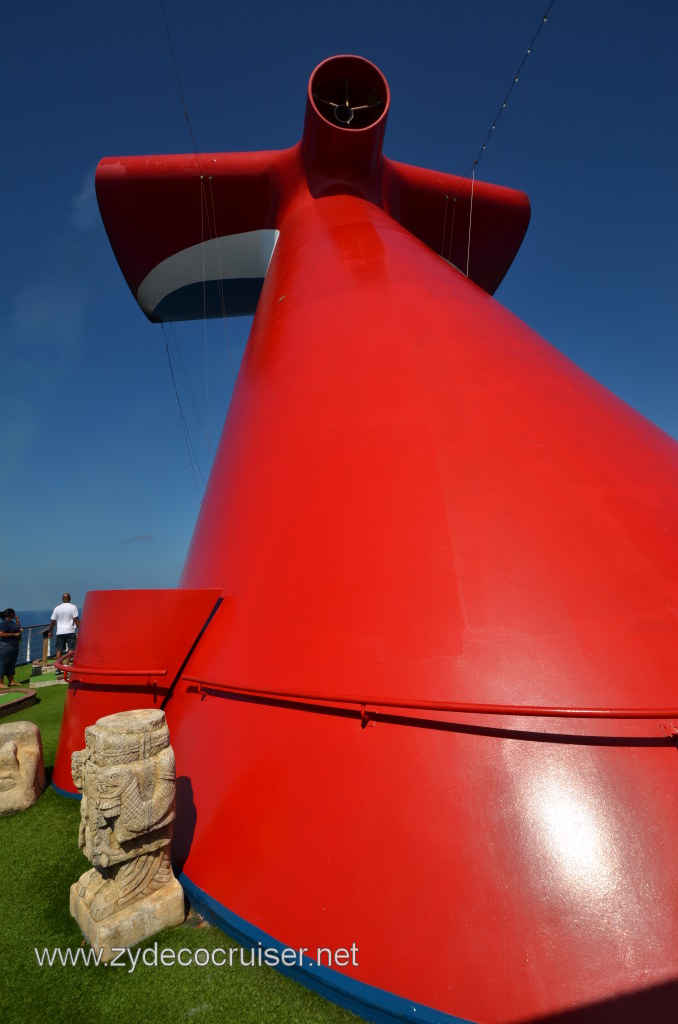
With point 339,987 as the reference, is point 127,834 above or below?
above

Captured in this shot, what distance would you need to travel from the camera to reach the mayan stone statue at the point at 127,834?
2.08 m

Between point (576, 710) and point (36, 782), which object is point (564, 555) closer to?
point (576, 710)

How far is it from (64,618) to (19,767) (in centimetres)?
482

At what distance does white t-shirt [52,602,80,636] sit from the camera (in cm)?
782

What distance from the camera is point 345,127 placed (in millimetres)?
5625

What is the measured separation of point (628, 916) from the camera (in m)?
1.56

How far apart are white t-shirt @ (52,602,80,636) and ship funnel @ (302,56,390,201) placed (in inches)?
287

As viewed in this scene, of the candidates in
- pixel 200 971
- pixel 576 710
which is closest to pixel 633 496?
pixel 576 710

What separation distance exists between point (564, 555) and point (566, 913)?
134 centimetres

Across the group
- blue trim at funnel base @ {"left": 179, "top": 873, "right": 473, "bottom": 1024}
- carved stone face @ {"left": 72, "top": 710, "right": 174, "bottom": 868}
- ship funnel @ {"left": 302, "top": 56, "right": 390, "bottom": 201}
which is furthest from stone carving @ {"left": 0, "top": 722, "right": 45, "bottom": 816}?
ship funnel @ {"left": 302, "top": 56, "right": 390, "bottom": 201}

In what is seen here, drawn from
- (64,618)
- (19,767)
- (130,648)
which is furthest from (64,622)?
(130,648)

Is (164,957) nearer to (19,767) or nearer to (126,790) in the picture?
(126,790)

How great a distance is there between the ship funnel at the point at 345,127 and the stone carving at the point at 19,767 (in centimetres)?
633

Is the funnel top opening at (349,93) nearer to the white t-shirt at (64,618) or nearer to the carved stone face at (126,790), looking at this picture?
the carved stone face at (126,790)
